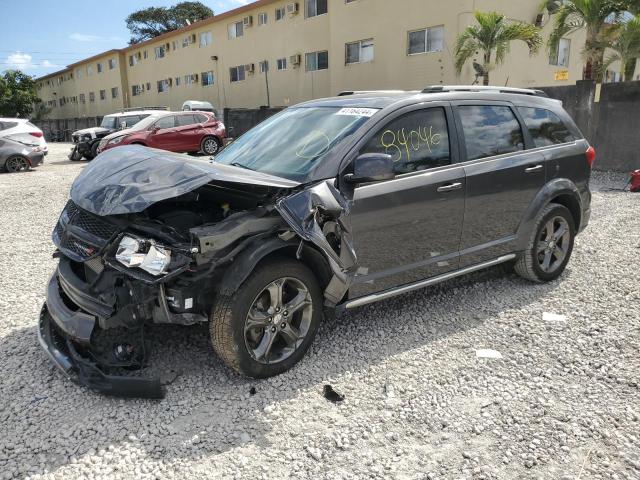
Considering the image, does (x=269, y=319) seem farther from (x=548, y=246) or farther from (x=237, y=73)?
(x=237, y=73)

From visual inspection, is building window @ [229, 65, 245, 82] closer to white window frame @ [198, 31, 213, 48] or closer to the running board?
white window frame @ [198, 31, 213, 48]

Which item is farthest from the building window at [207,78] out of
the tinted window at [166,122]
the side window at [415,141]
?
the side window at [415,141]

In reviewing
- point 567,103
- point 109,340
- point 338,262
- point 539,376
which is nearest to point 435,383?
point 539,376

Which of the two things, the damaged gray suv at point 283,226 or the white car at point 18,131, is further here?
the white car at point 18,131

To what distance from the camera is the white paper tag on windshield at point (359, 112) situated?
12.0 feet

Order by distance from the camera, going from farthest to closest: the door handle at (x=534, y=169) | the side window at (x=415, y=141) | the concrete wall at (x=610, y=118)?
the concrete wall at (x=610, y=118)
the door handle at (x=534, y=169)
the side window at (x=415, y=141)

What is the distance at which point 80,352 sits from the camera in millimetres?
3152

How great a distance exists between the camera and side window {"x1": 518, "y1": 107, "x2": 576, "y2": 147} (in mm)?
4660

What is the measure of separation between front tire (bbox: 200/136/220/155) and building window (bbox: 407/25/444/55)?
8.78 metres

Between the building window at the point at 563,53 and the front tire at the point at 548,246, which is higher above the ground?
the building window at the point at 563,53

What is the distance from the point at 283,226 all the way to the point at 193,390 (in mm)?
1164

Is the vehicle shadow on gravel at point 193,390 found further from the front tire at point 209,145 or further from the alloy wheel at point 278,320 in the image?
the front tire at point 209,145

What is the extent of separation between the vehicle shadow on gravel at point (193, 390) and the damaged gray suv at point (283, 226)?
0.53 feet

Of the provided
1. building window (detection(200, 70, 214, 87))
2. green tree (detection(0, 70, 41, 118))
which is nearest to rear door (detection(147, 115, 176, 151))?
building window (detection(200, 70, 214, 87))
